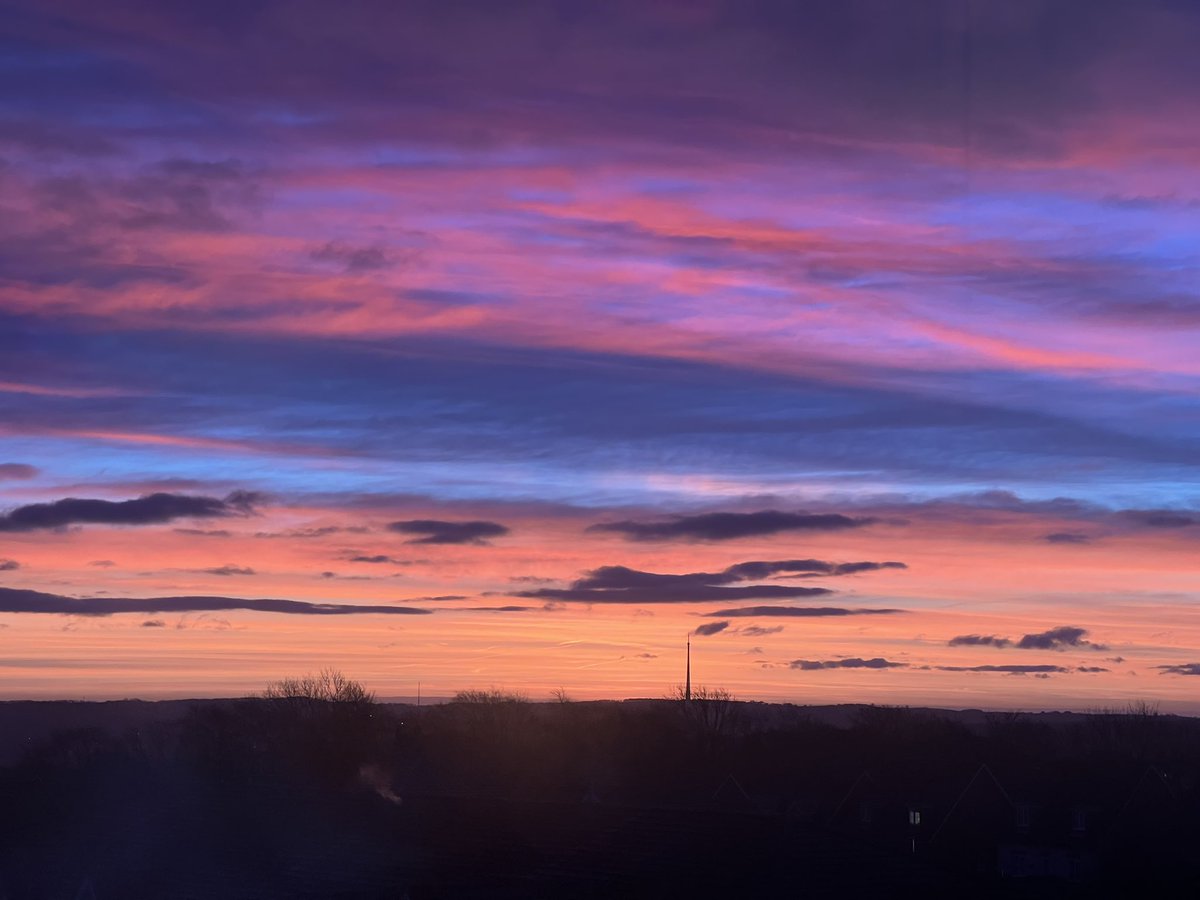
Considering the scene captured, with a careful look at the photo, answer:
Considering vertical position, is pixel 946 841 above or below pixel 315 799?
below

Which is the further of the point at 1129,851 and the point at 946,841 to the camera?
the point at 946,841

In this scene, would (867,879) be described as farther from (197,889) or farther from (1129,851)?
(1129,851)

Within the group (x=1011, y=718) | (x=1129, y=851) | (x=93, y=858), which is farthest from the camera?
(x=1011, y=718)

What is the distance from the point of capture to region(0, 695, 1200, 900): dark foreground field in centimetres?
4100

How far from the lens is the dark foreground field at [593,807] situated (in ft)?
135

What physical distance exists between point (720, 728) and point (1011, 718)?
3416 cm

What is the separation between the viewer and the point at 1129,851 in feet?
211

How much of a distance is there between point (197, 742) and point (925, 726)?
5869 centimetres

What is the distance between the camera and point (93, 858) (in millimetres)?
45375

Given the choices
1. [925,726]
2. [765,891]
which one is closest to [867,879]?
[765,891]

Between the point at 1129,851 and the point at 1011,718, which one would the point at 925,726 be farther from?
the point at 1129,851

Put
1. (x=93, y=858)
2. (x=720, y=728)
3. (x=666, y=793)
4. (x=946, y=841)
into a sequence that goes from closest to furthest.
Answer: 1. (x=93, y=858)
2. (x=946, y=841)
3. (x=666, y=793)
4. (x=720, y=728)

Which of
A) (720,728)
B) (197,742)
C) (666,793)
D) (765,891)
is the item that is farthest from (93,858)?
(720,728)

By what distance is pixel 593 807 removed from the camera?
152 feet
